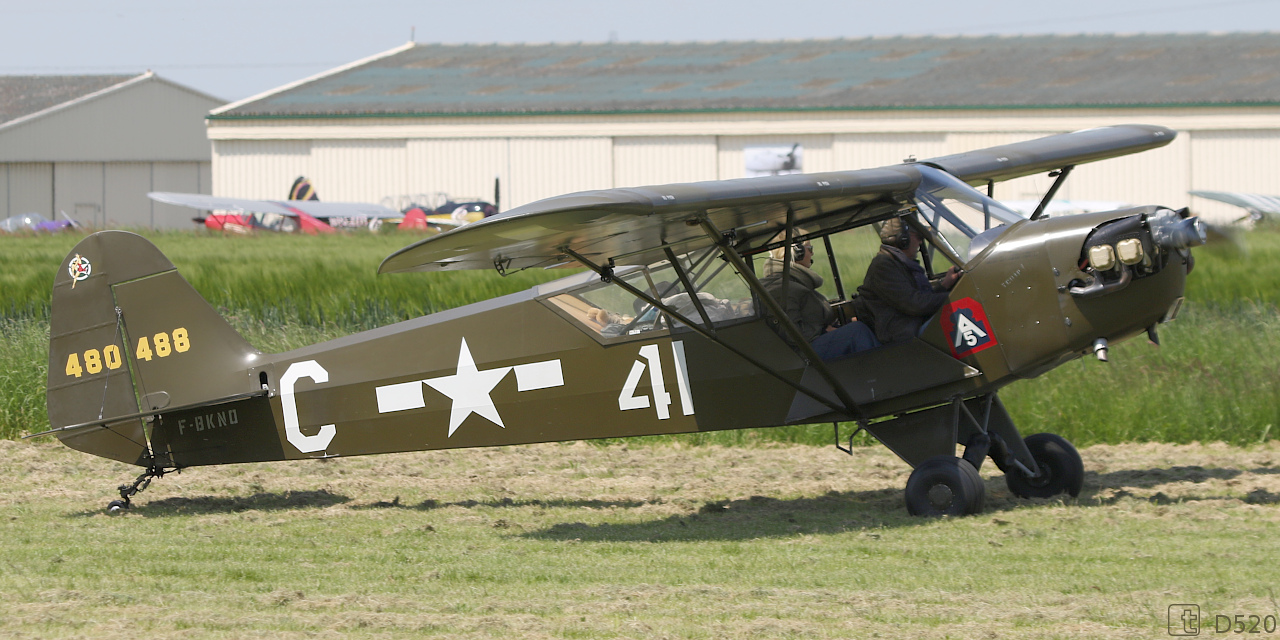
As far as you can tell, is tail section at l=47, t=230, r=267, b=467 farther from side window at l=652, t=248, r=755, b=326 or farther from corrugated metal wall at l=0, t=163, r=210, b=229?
corrugated metal wall at l=0, t=163, r=210, b=229

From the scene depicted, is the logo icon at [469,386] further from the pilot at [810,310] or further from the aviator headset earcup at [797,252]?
the aviator headset earcup at [797,252]

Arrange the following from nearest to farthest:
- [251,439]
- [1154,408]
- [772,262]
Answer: [772,262] < [251,439] < [1154,408]

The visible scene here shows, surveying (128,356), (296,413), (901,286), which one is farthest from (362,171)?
(901,286)

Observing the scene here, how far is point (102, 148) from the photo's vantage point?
64.9 m

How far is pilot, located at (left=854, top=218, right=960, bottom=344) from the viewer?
7527 millimetres

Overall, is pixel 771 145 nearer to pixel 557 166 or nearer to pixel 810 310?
pixel 557 166

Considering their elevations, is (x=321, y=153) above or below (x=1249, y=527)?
above

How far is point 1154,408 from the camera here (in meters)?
11.3

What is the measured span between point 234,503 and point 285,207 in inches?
1279

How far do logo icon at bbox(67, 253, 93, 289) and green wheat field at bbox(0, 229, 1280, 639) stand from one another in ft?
5.46

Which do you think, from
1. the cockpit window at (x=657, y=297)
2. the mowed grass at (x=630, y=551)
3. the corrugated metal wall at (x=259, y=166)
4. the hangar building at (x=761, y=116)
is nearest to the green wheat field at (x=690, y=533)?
the mowed grass at (x=630, y=551)

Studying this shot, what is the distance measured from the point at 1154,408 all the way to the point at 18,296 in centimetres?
1286

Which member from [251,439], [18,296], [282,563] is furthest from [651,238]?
[18,296]

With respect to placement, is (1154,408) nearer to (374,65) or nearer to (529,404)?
(529,404)
